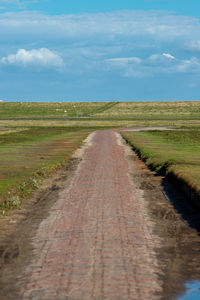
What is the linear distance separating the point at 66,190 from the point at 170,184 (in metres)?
5.61

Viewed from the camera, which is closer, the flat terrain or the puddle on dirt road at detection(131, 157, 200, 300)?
the flat terrain

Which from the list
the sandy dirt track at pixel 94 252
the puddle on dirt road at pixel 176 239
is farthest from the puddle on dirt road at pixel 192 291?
the sandy dirt track at pixel 94 252

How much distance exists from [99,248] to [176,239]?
2.65 m

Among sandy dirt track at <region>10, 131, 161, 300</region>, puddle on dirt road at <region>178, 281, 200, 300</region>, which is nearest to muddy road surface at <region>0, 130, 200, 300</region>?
sandy dirt track at <region>10, 131, 161, 300</region>

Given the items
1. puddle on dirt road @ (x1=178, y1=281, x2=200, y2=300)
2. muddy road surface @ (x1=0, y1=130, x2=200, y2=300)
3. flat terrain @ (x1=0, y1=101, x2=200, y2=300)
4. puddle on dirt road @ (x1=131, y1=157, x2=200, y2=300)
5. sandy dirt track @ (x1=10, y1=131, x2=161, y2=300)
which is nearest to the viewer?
puddle on dirt road @ (x1=178, y1=281, x2=200, y2=300)

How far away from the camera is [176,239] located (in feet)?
50.1

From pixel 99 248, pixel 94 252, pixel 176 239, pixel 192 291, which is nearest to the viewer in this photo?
pixel 192 291

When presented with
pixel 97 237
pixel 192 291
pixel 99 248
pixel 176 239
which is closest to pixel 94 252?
pixel 99 248

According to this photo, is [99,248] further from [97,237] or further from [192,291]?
[192,291]

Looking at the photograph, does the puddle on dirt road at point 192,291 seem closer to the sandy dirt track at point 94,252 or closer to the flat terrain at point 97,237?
the flat terrain at point 97,237

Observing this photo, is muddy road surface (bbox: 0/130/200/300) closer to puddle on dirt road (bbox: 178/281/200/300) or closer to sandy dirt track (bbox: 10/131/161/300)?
sandy dirt track (bbox: 10/131/161/300)

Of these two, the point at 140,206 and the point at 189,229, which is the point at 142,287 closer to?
the point at 189,229

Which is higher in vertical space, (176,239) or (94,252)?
(94,252)

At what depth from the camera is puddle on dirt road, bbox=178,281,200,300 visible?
34.2 ft
